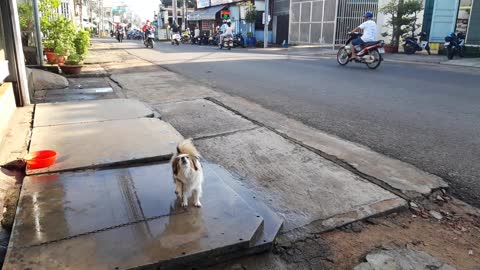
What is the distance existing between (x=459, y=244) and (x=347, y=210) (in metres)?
0.81

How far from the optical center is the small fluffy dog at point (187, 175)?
9.34 feet

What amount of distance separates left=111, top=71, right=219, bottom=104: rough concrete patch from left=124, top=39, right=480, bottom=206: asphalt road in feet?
2.21

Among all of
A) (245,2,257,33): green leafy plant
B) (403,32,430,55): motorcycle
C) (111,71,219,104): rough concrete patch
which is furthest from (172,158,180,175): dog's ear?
(245,2,257,33): green leafy plant

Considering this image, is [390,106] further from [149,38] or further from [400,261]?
[149,38]

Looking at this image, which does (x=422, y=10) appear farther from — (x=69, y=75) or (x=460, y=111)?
(x=69, y=75)

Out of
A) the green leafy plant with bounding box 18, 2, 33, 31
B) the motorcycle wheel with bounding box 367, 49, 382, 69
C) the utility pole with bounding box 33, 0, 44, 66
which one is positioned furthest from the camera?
the motorcycle wheel with bounding box 367, 49, 382, 69

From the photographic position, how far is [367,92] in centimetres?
831

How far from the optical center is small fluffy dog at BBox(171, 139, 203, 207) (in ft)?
9.34

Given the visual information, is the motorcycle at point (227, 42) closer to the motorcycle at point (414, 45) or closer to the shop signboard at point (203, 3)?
the motorcycle at point (414, 45)

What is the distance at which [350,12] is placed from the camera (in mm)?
24750

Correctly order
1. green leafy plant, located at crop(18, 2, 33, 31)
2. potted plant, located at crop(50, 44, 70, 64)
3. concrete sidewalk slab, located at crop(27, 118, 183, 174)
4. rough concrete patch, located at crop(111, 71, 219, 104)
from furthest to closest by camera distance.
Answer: potted plant, located at crop(50, 44, 70, 64) < green leafy plant, located at crop(18, 2, 33, 31) < rough concrete patch, located at crop(111, 71, 219, 104) < concrete sidewalk slab, located at crop(27, 118, 183, 174)

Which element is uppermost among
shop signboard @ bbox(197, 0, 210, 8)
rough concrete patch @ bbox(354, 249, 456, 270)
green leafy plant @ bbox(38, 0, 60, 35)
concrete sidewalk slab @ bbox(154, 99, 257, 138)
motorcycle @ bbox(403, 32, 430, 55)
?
shop signboard @ bbox(197, 0, 210, 8)

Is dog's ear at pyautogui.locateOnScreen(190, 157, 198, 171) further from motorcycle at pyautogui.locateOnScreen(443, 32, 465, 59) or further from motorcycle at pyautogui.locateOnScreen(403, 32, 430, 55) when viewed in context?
motorcycle at pyautogui.locateOnScreen(403, 32, 430, 55)

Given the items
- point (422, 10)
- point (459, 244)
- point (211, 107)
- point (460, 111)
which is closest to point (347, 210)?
point (459, 244)
